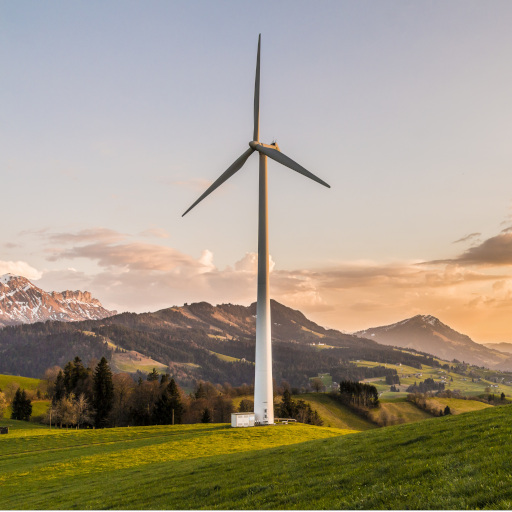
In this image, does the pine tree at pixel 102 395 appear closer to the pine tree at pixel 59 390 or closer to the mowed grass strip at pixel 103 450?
the pine tree at pixel 59 390

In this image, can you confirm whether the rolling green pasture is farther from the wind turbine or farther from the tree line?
the wind turbine

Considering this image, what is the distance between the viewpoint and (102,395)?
138 meters

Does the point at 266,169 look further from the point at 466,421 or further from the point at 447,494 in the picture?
the point at 447,494

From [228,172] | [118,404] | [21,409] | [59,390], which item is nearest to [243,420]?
[228,172]

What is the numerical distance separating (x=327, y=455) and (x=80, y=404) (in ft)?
374

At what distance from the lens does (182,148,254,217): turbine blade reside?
77.4 meters

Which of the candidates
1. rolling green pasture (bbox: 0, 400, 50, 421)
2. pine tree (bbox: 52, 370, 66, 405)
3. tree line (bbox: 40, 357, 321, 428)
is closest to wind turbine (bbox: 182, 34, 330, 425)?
tree line (bbox: 40, 357, 321, 428)

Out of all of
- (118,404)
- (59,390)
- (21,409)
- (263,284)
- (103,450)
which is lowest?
(21,409)

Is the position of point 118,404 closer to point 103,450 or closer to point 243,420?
point 243,420

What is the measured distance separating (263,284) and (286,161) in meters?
18.1

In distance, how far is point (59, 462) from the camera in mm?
52750

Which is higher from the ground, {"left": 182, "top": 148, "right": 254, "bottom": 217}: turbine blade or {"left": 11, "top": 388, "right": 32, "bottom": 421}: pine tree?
{"left": 182, "top": 148, "right": 254, "bottom": 217}: turbine blade

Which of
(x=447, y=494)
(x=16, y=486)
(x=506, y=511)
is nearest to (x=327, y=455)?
(x=447, y=494)

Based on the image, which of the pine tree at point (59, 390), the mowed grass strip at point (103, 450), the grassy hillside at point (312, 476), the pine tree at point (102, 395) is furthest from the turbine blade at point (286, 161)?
the pine tree at point (59, 390)
